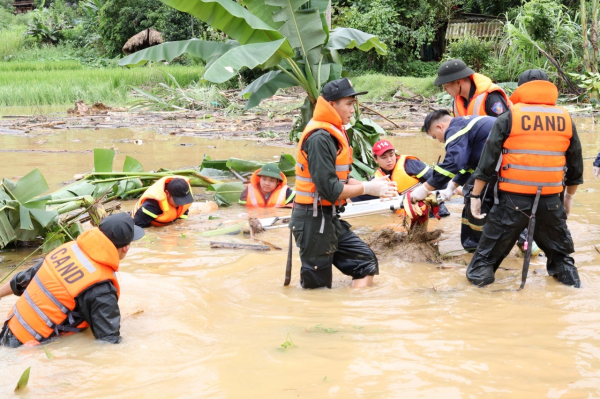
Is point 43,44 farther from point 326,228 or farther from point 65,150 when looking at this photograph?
point 326,228

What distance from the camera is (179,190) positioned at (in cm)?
748

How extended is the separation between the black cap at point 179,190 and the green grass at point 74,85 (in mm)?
15404

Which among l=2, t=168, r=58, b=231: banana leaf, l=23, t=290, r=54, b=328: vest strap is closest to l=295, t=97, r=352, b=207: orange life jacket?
l=23, t=290, r=54, b=328: vest strap

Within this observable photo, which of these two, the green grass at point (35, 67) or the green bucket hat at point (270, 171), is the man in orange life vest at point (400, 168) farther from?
the green grass at point (35, 67)

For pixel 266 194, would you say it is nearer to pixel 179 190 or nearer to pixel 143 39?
pixel 179 190

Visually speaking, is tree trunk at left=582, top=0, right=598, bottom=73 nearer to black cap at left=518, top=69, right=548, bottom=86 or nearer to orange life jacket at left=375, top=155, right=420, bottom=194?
orange life jacket at left=375, top=155, right=420, bottom=194

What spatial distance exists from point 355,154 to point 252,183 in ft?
5.83

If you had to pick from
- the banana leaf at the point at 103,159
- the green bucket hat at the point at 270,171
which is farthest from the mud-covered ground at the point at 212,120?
the banana leaf at the point at 103,159

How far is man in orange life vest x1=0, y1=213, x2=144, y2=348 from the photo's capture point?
3889 mm

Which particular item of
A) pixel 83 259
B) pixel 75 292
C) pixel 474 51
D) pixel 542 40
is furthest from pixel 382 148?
pixel 474 51

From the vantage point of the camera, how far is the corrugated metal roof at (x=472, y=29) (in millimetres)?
24297

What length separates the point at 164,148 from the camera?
13.6m

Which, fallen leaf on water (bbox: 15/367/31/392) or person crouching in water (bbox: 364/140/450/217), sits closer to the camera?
fallen leaf on water (bbox: 15/367/31/392)

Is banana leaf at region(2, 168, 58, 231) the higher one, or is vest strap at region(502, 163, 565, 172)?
vest strap at region(502, 163, 565, 172)
